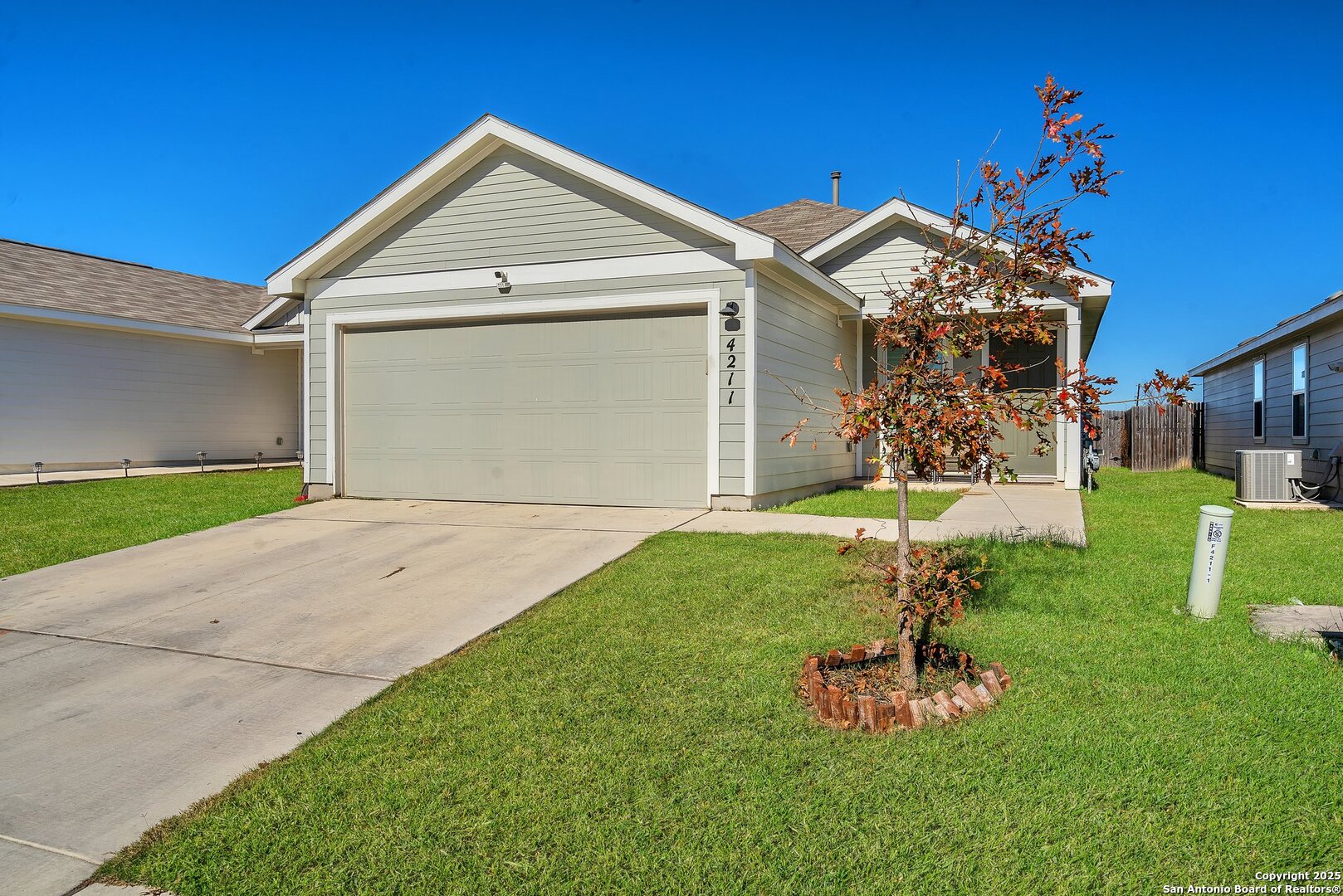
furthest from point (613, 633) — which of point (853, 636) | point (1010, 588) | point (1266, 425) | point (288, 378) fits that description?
point (288, 378)

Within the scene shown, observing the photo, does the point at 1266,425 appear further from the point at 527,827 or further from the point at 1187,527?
the point at 527,827

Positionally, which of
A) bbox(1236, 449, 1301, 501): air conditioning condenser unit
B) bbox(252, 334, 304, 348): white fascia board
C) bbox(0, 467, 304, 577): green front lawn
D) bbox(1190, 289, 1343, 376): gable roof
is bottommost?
bbox(0, 467, 304, 577): green front lawn

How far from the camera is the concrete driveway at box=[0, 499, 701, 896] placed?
3053 mm

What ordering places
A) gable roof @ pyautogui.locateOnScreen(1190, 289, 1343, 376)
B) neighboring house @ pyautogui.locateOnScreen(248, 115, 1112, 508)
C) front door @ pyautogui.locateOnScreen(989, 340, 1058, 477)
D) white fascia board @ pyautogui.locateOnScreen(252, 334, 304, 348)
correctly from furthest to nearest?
white fascia board @ pyautogui.locateOnScreen(252, 334, 304, 348) → front door @ pyautogui.locateOnScreen(989, 340, 1058, 477) → gable roof @ pyautogui.locateOnScreen(1190, 289, 1343, 376) → neighboring house @ pyautogui.locateOnScreen(248, 115, 1112, 508)

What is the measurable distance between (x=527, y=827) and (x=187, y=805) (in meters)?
1.39

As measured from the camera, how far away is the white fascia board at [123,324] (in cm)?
1417

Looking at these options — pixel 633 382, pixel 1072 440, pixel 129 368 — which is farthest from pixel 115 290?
pixel 1072 440

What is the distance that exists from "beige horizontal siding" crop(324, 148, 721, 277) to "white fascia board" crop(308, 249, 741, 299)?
9cm

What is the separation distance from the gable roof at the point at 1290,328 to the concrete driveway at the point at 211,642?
8.83m

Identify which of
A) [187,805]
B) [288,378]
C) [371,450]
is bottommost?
[187,805]

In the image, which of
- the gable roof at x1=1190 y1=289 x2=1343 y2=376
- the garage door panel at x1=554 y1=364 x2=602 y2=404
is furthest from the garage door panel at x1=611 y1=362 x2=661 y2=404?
the gable roof at x1=1190 y1=289 x2=1343 y2=376

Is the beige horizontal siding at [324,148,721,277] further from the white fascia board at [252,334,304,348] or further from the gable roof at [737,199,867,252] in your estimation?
the white fascia board at [252,334,304,348]

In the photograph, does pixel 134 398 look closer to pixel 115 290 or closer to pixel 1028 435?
pixel 115 290

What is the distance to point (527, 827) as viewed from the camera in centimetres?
267
